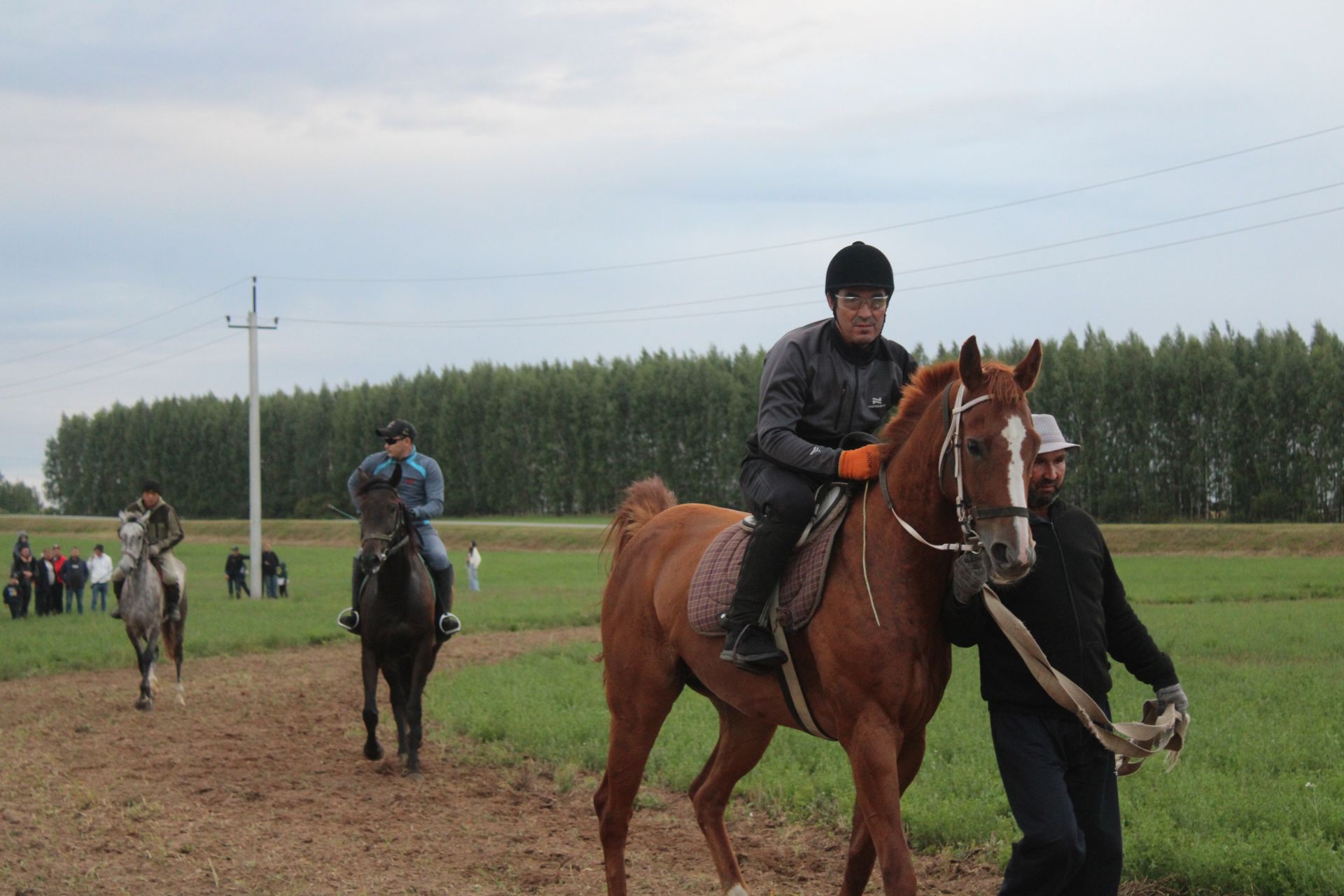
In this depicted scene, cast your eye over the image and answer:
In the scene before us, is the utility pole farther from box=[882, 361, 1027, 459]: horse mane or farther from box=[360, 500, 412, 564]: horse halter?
box=[882, 361, 1027, 459]: horse mane

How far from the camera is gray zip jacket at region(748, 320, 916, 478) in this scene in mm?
5105

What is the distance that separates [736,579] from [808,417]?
82 cm

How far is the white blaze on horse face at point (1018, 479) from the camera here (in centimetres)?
391

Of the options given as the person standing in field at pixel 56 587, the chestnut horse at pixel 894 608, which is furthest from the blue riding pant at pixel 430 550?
the person standing in field at pixel 56 587

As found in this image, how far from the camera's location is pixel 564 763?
9398 millimetres

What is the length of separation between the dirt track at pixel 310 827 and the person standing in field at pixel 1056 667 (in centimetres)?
183

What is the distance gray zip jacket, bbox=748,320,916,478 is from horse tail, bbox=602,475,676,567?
177 centimetres

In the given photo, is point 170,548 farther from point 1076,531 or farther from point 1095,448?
point 1095,448

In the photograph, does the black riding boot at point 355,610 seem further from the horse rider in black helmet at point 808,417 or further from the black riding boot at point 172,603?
the horse rider in black helmet at point 808,417

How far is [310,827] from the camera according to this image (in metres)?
7.82

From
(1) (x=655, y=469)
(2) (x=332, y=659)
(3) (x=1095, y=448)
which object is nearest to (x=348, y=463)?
(1) (x=655, y=469)

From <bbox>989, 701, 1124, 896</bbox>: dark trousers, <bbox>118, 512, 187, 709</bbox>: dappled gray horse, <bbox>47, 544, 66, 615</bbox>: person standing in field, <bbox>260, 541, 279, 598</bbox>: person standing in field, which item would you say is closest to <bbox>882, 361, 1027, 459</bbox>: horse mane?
<bbox>989, 701, 1124, 896</bbox>: dark trousers

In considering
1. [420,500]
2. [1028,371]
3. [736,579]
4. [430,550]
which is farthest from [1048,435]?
[420,500]

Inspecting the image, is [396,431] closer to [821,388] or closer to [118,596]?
[821,388]
